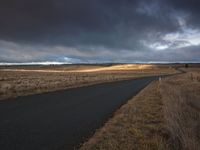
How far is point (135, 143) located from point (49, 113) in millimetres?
5380

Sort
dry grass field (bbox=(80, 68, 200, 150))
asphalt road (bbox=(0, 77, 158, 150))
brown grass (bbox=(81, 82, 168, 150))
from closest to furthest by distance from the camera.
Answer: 1. dry grass field (bbox=(80, 68, 200, 150))
2. brown grass (bbox=(81, 82, 168, 150))
3. asphalt road (bbox=(0, 77, 158, 150))

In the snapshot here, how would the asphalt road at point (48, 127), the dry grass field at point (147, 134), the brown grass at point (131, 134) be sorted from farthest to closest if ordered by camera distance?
1. the asphalt road at point (48, 127)
2. the brown grass at point (131, 134)
3. the dry grass field at point (147, 134)

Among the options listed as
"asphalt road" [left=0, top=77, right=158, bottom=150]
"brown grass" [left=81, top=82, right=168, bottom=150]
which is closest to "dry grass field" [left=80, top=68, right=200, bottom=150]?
"brown grass" [left=81, top=82, right=168, bottom=150]

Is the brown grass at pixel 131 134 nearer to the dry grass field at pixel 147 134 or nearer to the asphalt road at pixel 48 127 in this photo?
the dry grass field at pixel 147 134

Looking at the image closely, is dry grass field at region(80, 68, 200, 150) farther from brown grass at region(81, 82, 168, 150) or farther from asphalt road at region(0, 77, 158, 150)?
asphalt road at region(0, 77, 158, 150)

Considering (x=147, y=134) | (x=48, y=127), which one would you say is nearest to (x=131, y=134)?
(x=147, y=134)

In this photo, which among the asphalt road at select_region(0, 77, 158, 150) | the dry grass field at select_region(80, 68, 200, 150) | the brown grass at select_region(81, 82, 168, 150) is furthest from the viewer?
the asphalt road at select_region(0, 77, 158, 150)

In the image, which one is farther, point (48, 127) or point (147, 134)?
point (48, 127)

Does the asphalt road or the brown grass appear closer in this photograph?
the brown grass

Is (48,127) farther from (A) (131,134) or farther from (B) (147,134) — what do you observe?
(B) (147,134)

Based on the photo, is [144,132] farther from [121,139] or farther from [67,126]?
[67,126]

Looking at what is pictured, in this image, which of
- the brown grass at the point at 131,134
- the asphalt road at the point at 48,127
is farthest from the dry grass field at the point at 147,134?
the asphalt road at the point at 48,127

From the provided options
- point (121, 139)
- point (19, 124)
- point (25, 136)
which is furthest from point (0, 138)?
point (121, 139)

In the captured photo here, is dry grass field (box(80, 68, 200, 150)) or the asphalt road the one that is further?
the asphalt road
